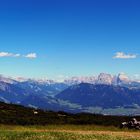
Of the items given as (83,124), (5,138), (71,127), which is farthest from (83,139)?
(83,124)

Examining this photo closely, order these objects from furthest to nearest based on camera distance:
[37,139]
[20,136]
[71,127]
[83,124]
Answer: [83,124] < [71,127] < [20,136] < [37,139]

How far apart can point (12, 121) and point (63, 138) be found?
105 feet

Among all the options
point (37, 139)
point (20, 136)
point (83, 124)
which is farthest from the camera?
point (83, 124)

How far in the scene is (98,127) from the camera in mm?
58875

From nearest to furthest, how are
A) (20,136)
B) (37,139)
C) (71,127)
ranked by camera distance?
1. (37,139)
2. (20,136)
3. (71,127)

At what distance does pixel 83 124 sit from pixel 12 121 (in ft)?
39.1

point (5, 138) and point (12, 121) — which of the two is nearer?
point (5, 138)

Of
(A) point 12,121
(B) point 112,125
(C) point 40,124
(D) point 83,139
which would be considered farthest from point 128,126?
(D) point 83,139

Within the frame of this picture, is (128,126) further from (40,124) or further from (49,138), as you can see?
(49,138)

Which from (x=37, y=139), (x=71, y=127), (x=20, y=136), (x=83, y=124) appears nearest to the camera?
(x=37, y=139)

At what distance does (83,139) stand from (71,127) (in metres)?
28.5

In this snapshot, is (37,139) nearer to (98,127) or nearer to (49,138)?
(49,138)

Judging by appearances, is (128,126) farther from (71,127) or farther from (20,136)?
(20,136)

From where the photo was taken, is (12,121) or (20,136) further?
(12,121)
